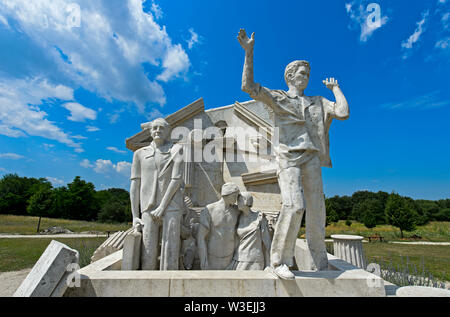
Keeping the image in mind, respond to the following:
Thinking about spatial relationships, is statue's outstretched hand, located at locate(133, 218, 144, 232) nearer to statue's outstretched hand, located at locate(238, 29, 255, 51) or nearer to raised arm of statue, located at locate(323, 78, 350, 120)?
statue's outstretched hand, located at locate(238, 29, 255, 51)

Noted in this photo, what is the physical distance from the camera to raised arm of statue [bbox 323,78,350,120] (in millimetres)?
3291

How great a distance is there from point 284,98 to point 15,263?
12.0 meters

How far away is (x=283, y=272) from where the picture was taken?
2.60 m

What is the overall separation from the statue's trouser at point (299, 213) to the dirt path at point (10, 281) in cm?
728

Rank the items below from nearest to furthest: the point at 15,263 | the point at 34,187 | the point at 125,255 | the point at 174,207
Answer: the point at 125,255 → the point at 174,207 → the point at 15,263 → the point at 34,187

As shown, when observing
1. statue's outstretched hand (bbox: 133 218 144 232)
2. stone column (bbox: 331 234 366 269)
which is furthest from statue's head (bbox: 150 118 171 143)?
stone column (bbox: 331 234 366 269)

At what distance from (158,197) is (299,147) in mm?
2260

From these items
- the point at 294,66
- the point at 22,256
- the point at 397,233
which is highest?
the point at 294,66

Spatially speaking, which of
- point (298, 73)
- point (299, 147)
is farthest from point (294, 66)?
point (299, 147)

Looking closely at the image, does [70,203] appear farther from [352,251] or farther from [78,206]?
[352,251]

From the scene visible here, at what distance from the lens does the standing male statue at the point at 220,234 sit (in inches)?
139
